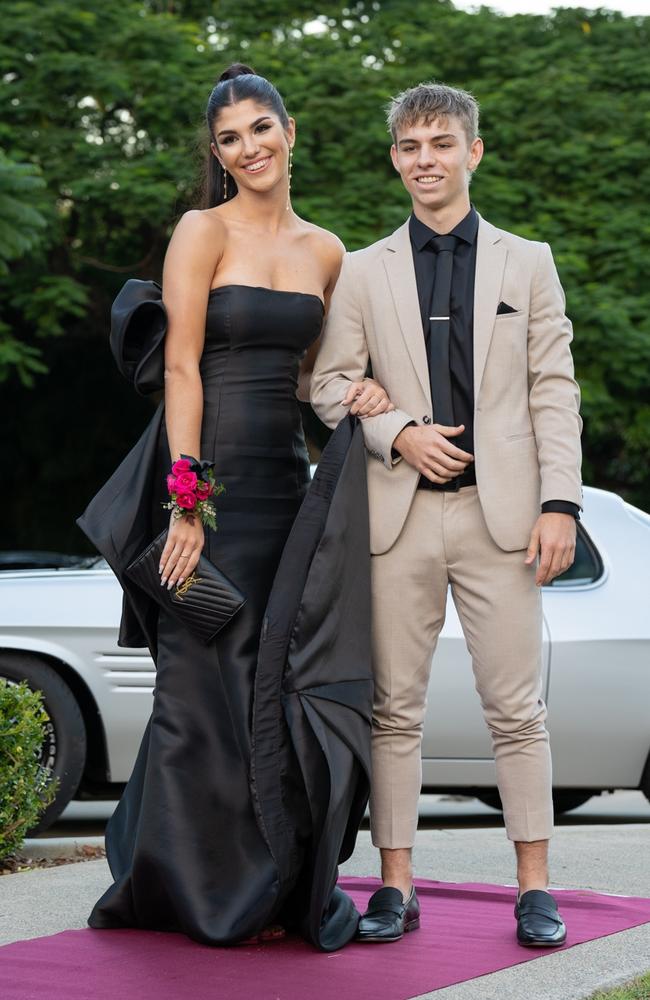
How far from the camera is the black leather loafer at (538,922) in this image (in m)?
3.74

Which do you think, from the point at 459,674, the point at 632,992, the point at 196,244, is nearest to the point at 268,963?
the point at 632,992

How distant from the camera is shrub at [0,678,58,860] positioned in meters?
4.96

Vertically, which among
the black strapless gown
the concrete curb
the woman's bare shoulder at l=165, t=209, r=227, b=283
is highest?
the woman's bare shoulder at l=165, t=209, r=227, b=283

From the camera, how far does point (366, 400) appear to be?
12.8 ft

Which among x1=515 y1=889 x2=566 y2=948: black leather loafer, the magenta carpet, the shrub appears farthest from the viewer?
the shrub

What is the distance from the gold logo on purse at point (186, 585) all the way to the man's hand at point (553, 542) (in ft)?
2.91

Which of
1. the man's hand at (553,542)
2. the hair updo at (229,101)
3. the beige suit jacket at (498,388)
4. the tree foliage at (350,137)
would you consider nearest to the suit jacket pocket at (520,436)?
the beige suit jacket at (498,388)

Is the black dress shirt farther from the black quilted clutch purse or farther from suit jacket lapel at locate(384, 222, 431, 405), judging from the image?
the black quilted clutch purse

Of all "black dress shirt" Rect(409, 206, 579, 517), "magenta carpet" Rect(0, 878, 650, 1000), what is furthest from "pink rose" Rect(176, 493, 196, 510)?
"magenta carpet" Rect(0, 878, 650, 1000)

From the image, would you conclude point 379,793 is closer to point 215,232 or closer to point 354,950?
point 354,950

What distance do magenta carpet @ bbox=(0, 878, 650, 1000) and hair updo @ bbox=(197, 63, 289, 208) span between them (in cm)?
206

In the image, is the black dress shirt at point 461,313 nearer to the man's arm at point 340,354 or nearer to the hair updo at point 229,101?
the man's arm at point 340,354

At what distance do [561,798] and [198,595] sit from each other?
4.21 m

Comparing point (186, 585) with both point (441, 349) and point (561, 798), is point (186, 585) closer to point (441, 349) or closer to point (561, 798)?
point (441, 349)
